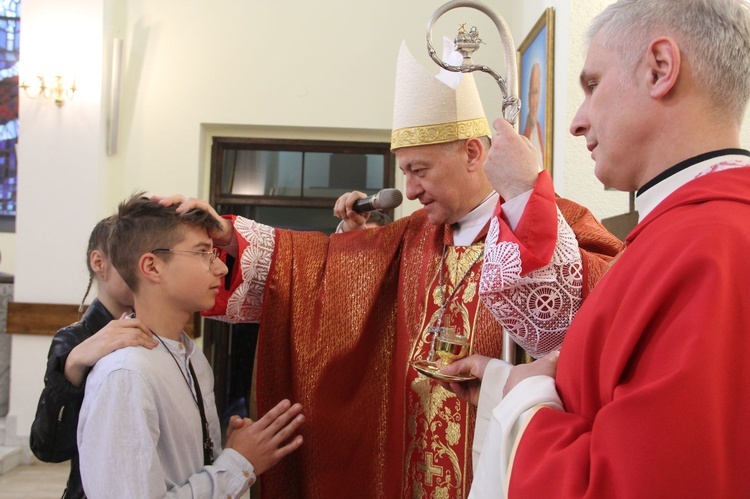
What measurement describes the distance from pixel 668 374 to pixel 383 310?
1441mm

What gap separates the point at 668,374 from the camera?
31.9 inches

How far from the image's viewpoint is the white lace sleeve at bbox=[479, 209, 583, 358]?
4.70 feet

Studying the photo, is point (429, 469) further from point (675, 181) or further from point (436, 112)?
point (675, 181)

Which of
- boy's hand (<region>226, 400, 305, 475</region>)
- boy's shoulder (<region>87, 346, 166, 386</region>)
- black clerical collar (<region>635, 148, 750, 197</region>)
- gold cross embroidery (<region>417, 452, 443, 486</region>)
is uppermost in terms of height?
black clerical collar (<region>635, 148, 750, 197</region>)

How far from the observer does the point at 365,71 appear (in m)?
5.62

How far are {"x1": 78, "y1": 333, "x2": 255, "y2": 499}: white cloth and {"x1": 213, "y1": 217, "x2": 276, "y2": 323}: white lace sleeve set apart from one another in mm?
375

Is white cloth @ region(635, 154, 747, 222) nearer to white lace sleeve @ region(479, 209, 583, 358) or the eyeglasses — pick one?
white lace sleeve @ region(479, 209, 583, 358)

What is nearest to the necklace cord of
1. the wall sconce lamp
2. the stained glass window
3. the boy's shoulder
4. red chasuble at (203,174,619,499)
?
the boy's shoulder

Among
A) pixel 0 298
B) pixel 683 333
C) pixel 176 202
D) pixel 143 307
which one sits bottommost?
pixel 0 298

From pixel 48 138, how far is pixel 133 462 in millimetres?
4591

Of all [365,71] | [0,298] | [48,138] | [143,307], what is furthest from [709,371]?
[0,298]

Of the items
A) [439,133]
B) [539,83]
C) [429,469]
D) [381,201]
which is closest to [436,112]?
[439,133]

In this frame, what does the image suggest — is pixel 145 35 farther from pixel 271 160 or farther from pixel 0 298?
pixel 0 298

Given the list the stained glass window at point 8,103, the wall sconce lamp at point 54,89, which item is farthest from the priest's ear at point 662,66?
the stained glass window at point 8,103
